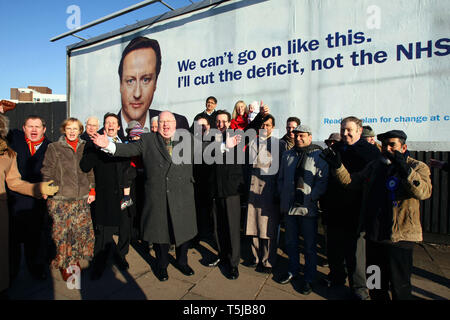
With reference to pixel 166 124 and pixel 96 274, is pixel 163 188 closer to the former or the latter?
pixel 166 124

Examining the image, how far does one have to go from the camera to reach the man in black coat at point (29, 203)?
2740 mm

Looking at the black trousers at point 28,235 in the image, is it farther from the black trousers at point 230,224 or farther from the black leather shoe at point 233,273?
the black leather shoe at point 233,273

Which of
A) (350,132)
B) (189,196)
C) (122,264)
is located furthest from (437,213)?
(122,264)

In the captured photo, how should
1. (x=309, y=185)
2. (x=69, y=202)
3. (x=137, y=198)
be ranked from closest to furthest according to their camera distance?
(x=309, y=185)
(x=69, y=202)
(x=137, y=198)

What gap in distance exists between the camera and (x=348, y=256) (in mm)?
2566

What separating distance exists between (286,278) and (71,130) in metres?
2.93

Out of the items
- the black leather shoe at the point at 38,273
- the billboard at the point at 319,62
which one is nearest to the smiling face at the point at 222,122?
the billboard at the point at 319,62

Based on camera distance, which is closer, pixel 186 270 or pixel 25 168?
pixel 25 168

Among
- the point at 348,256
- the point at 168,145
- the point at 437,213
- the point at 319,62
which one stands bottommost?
the point at 348,256

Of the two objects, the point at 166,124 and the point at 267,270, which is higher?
the point at 166,124

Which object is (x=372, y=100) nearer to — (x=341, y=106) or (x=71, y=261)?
(x=341, y=106)

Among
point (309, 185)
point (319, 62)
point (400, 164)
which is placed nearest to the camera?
point (400, 164)

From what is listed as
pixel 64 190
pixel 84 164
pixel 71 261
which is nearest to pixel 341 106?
pixel 84 164

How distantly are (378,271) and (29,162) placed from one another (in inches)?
148
